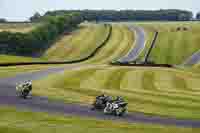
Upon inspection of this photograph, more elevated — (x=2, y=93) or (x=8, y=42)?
(x=2, y=93)

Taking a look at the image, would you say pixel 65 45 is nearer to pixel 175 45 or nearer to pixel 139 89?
pixel 175 45

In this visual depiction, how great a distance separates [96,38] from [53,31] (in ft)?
56.2

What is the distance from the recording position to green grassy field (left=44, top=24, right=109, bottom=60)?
440 ft

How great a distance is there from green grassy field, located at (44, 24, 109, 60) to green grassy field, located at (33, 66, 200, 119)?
54389 millimetres

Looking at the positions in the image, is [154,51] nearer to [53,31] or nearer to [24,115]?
[53,31]

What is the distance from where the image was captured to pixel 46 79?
202 feet

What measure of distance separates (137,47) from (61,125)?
116 metres

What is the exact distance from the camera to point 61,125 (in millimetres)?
30359

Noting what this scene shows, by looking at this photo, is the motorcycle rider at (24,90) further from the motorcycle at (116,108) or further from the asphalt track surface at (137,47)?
the asphalt track surface at (137,47)

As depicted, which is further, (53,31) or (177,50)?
(53,31)

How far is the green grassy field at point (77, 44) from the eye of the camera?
440 ft

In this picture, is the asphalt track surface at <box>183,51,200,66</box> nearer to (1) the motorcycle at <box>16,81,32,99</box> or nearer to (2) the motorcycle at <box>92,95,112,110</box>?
(1) the motorcycle at <box>16,81,32,99</box>

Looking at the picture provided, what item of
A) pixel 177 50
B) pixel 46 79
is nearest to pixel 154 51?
pixel 177 50

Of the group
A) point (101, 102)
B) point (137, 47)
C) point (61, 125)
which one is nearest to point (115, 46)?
point (137, 47)
